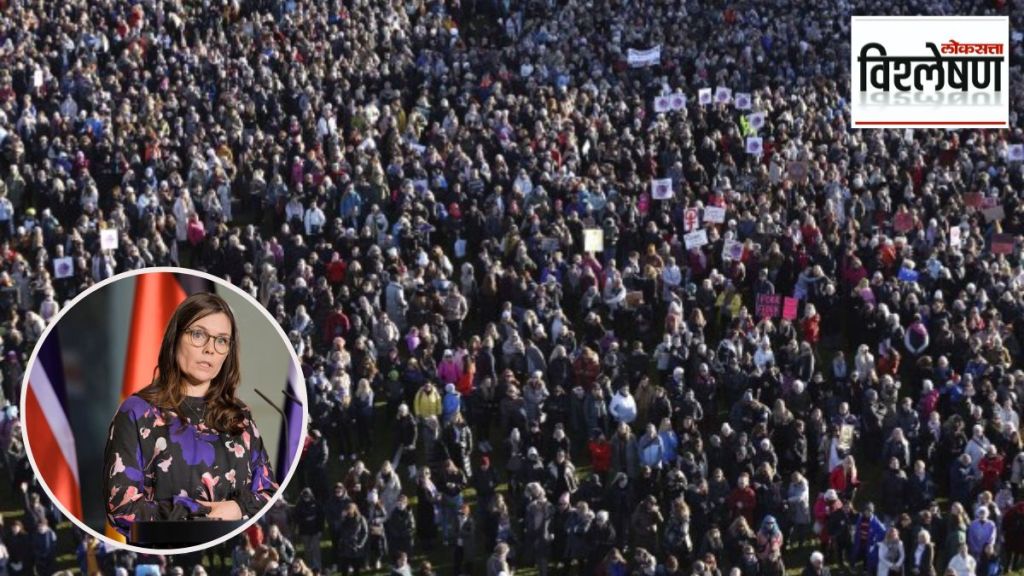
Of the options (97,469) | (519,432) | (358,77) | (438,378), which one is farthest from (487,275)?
(97,469)

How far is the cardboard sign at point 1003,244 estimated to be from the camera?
27016mm

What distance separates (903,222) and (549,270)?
6097 mm

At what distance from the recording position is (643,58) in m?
36.6

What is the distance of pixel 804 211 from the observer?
27734mm

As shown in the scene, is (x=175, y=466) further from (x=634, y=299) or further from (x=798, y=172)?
(x=798, y=172)

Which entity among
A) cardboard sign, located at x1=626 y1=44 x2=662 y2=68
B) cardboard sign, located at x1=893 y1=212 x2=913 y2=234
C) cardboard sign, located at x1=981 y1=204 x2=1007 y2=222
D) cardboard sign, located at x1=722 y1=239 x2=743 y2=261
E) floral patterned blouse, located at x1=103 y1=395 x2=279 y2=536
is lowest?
cardboard sign, located at x1=981 y1=204 x2=1007 y2=222

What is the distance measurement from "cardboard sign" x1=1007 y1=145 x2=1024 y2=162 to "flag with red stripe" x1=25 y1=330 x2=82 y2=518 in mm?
28243

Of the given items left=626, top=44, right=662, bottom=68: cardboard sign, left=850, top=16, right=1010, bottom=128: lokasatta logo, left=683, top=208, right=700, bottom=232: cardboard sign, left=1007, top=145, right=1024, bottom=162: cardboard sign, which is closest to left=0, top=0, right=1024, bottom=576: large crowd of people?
left=1007, top=145, right=1024, bottom=162: cardboard sign

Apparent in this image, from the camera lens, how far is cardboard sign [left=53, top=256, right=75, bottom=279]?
2491 cm

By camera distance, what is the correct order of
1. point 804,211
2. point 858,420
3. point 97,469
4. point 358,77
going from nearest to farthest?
point 97,469 → point 858,420 → point 804,211 → point 358,77

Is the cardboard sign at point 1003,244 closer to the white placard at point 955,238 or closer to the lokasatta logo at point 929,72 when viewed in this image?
the white placard at point 955,238

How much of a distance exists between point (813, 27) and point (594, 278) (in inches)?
634

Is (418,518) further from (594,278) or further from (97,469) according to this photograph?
(97,469)

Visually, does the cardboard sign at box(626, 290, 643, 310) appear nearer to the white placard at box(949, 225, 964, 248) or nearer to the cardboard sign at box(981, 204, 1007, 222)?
the white placard at box(949, 225, 964, 248)
